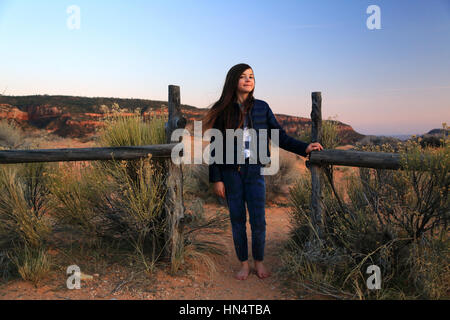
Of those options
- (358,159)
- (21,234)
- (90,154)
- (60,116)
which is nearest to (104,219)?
(21,234)

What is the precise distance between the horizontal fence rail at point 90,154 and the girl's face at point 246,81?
925 millimetres

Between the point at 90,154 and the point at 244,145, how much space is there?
163 cm

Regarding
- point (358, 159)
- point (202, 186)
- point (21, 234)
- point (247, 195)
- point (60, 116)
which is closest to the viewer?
point (358, 159)

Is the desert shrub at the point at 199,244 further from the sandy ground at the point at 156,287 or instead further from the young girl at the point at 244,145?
the young girl at the point at 244,145

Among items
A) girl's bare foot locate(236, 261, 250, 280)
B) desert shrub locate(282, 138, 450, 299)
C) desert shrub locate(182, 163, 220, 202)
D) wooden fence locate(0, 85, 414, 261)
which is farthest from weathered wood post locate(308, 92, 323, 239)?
desert shrub locate(182, 163, 220, 202)

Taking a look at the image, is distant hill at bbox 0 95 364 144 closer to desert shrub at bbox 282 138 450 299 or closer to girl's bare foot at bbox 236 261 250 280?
girl's bare foot at bbox 236 261 250 280

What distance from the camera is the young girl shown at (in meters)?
3.41

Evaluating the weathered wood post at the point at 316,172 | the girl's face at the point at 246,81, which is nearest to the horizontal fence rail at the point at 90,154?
the girl's face at the point at 246,81

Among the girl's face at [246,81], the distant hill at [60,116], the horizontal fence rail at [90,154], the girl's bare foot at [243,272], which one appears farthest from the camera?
the distant hill at [60,116]

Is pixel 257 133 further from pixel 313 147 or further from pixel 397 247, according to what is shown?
pixel 397 247

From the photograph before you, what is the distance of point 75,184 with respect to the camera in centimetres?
386

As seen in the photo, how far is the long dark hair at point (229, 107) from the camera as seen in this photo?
3416 mm

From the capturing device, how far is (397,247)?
3129mm

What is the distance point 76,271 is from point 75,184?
956 mm
